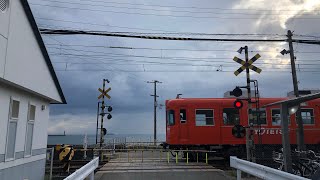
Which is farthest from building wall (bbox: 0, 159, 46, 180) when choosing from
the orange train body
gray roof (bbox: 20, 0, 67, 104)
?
the orange train body

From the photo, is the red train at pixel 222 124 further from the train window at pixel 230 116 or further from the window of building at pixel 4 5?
the window of building at pixel 4 5

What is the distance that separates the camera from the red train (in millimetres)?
19359

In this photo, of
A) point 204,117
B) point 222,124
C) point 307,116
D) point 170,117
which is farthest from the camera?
point 170,117

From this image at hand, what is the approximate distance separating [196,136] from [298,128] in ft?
18.7

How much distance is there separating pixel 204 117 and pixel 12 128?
11.9 metres

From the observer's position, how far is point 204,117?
64.6 ft

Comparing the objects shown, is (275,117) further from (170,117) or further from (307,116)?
(170,117)

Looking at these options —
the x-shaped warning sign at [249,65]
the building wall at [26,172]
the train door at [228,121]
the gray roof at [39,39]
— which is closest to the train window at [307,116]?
the train door at [228,121]

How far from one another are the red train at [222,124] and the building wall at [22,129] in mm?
8211

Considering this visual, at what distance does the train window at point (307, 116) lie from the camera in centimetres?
1948

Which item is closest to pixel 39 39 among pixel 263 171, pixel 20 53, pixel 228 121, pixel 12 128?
pixel 20 53

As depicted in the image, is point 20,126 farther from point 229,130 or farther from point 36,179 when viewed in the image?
point 229,130

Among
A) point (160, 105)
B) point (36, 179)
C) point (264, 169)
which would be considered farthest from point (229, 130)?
point (160, 105)

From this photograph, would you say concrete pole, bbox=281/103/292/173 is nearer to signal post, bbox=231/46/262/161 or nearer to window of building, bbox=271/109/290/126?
signal post, bbox=231/46/262/161
